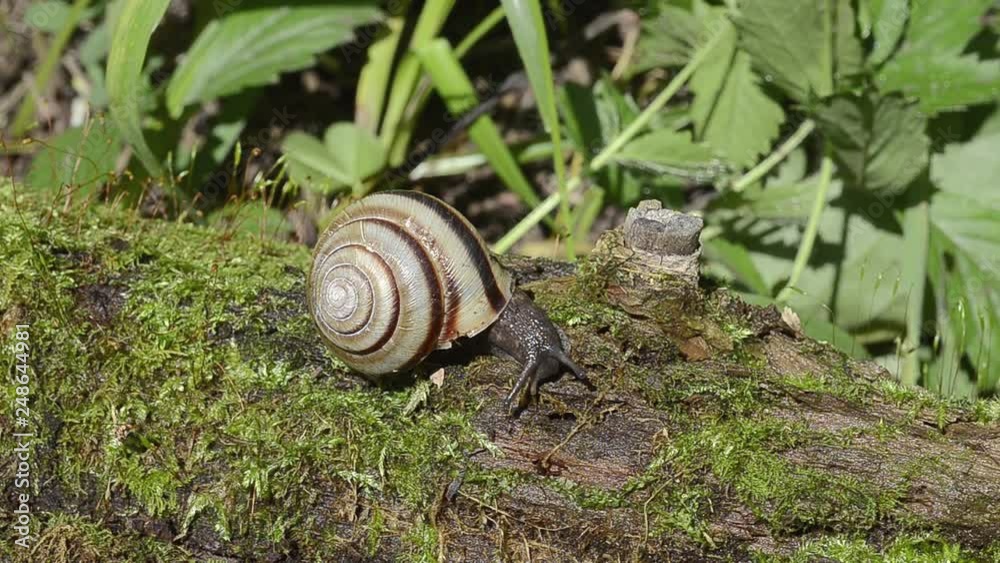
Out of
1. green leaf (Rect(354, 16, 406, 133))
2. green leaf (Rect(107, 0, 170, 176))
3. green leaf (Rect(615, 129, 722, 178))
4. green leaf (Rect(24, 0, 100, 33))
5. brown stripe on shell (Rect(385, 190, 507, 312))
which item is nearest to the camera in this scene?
brown stripe on shell (Rect(385, 190, 507, 312))

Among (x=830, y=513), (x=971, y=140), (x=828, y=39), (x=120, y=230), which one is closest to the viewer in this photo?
(x=830, y=513)

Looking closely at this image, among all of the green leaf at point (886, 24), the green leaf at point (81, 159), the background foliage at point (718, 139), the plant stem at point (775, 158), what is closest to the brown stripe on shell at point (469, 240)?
the background foliage at point (718, 139)

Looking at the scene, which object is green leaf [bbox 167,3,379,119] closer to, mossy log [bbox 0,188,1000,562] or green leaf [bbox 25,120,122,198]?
green leaf [bbox 25,120,122,198]

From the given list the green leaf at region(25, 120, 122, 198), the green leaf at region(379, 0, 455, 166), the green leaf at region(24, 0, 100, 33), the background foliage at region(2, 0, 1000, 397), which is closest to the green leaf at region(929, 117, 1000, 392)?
the background foliage at region(2, 0, 1000, 397)

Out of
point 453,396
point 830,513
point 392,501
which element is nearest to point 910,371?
point 830,513

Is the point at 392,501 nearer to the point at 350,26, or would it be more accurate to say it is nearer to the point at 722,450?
the point at 722,450

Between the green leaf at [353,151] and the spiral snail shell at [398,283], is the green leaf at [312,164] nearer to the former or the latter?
the green leaf at [353,151]

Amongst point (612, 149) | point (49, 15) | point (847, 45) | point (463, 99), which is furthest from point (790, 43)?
point (49, 15)
